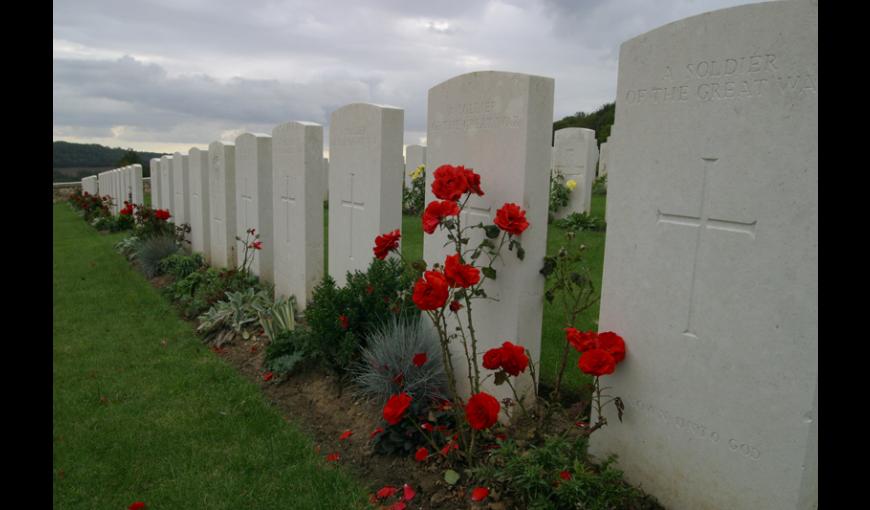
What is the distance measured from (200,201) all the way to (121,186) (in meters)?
11.4

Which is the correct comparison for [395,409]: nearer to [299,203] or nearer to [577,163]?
[299,203]

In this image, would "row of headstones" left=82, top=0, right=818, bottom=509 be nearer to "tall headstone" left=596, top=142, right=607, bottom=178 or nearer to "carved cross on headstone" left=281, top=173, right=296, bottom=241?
"carved cross on headstone" left=281, top=173, right=296, bottom=241

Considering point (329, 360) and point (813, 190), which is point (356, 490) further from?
point (813, 190)

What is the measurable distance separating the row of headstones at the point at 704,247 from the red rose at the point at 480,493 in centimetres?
68

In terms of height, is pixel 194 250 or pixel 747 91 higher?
pixel 747 91

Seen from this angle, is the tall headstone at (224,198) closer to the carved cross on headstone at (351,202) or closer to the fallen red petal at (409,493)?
the carved cross on headstone at (351,202)

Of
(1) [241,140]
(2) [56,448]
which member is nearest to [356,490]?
(2) [56,448]

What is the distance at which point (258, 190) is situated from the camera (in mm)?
7320

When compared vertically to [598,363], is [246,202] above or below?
above

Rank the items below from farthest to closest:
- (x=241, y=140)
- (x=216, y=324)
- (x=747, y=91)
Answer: (x=241, y=140) < (x=216, y=324) < (x=747, y=91)

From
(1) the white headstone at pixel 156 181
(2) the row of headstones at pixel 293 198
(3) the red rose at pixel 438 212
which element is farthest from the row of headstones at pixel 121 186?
(3) the red rose at pixel 438 212

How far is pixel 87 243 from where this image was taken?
13.5m

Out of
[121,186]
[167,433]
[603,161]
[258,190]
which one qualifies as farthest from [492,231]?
[603,161]
